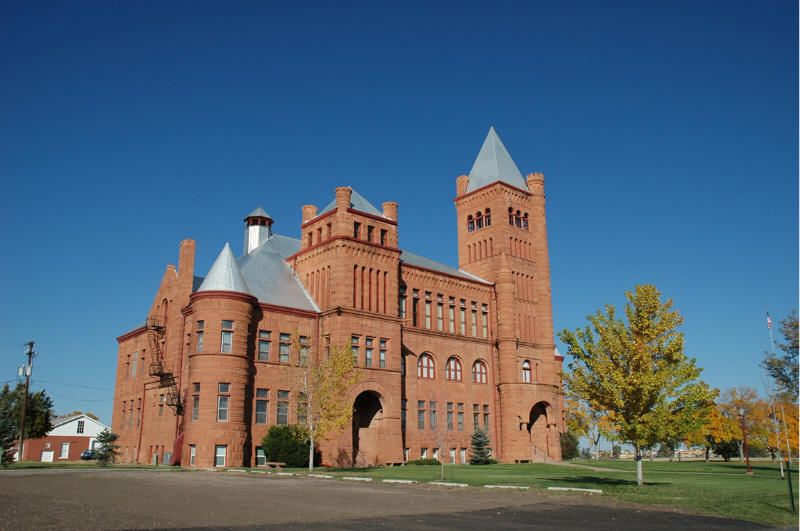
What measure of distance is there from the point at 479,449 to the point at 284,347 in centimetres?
1638

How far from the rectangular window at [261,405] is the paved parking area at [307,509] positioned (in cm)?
1781

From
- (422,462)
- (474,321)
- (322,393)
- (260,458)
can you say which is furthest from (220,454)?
(474,321)

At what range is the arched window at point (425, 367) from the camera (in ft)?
164

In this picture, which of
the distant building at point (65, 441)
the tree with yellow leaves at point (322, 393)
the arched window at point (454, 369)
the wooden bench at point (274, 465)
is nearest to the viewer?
the tree with yellow leaves at point (322, 393)

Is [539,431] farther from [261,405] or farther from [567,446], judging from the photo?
[261,405]

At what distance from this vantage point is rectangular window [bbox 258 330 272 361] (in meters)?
42.5

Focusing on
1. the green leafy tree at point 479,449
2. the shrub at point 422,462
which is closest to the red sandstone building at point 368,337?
the shrub at point 422,462

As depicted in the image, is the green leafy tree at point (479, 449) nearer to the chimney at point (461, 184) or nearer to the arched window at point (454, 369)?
the arched window at point (454, 369)

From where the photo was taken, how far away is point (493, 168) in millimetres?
60594

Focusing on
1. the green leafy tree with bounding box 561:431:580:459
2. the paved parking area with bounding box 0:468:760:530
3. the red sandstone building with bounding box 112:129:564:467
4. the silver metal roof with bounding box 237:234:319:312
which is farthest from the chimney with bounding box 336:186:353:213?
the green leafy tree with bounding box 561:431:580:459

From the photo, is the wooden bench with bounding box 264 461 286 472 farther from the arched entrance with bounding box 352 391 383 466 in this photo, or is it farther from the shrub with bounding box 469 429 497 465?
the shrub with bounding box 469 429 497 465

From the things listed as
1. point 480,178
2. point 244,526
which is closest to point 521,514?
point 244,526

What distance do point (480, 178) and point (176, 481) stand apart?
4310 cm

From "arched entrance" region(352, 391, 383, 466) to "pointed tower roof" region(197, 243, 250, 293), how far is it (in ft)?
37.9
